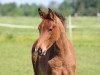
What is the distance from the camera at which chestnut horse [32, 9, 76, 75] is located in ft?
18.1

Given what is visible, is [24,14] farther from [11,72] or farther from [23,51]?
[11,72]

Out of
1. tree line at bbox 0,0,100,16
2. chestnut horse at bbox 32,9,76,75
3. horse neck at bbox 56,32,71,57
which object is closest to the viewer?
chestnut horse at bbox 32,9,76,75

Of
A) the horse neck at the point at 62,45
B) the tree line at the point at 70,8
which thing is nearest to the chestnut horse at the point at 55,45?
the horse neck at the point at 62,45

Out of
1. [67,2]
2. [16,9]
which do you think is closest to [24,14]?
[16,9]

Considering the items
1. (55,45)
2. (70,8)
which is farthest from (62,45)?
(70,8)

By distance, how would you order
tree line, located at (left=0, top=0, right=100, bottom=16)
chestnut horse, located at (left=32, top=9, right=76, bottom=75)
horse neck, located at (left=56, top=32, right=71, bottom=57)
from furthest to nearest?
tree line, located at (left=0, top=0, right=100, bottom=16), horse neck, located at (left=56, top=32, right=71, bottom=57), chestnut horse, located at (left=32, top=9, right=76, bottom=75)

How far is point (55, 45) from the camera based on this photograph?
6016 millimetres

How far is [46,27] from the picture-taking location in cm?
551

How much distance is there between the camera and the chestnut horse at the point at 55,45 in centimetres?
553

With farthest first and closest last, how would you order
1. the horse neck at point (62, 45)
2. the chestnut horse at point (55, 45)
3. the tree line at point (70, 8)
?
1. the tree line at point (70, 8)
2. the horse neck at point (62, 45)
3. the chestnut horse at point (55, 45)

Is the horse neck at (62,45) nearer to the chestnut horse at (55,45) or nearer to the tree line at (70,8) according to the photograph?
the chestnut horse at (55,45)

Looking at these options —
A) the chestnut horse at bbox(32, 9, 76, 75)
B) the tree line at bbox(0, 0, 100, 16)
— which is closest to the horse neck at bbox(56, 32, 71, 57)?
the chestnut horse at bbox(32, 9, 76, 75)

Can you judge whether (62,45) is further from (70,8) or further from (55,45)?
(70,8)

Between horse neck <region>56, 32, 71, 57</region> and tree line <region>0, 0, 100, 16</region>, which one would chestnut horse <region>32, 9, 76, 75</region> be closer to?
horse neck <region>56, 32, 71, 57</region>
